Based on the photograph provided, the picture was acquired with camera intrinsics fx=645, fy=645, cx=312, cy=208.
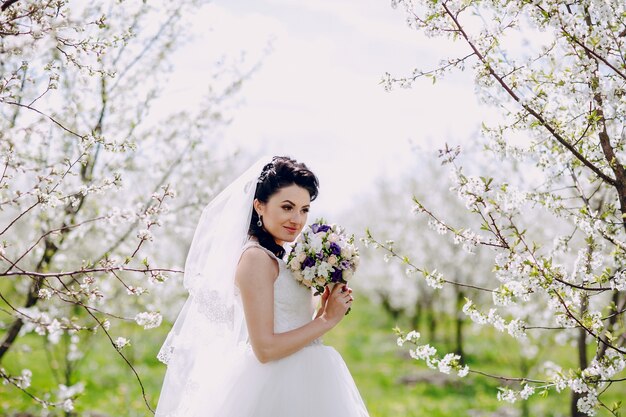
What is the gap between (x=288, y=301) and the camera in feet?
10.3

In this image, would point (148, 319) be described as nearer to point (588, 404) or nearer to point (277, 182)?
point (277, 182)

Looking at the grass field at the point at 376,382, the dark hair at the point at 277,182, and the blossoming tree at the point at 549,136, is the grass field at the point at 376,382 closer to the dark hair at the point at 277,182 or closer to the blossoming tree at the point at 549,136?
the dark hair at the point at 277,182

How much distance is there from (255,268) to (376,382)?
10.5 metres

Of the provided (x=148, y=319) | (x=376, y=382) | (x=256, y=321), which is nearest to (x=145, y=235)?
(x=148, y=319)

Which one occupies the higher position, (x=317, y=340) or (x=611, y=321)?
(x=611, y=321)

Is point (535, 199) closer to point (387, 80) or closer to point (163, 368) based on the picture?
point (387, 80)

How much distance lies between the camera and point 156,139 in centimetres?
578

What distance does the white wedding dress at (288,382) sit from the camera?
2.96 meters

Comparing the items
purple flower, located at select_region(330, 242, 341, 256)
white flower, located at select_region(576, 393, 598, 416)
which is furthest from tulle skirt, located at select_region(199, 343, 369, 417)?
white flower, located at select_region(576, 393, 598, 416)

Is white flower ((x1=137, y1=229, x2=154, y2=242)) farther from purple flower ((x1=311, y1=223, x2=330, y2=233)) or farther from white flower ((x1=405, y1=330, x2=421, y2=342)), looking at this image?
white flower ((x1=405, y1=330, x2=421, y2=342))

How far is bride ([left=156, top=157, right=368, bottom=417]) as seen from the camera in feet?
9.79

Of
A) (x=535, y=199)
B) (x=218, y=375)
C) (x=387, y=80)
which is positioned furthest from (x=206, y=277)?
(x=535, y=199)

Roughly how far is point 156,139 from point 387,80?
3103 millimetres

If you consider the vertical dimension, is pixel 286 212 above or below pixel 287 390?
above
